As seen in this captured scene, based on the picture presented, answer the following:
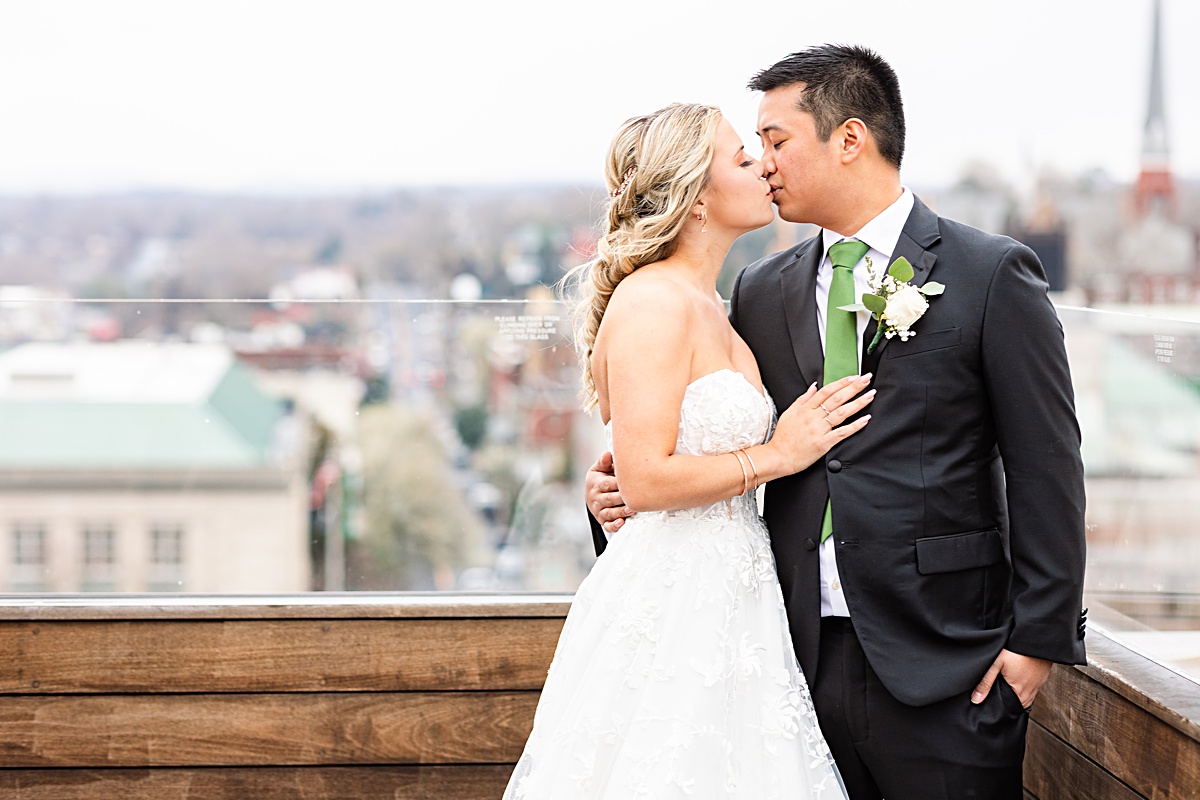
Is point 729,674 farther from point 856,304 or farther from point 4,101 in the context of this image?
point 4,101

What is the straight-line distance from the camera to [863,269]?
72.3 inches

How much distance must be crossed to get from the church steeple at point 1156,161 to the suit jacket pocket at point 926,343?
3284 centimetres

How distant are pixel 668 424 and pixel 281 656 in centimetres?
120

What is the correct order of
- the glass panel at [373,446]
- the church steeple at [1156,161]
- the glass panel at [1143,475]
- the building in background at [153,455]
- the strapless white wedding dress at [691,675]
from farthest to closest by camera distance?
1. the church steeple at [1156,161]
2. the building in background at [153,455]
3. the glass panel at [373,446]
4. the glass panel at [1143,475]
5. the strapless white wedding dress at [691,675]

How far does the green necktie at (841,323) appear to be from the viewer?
1.79m

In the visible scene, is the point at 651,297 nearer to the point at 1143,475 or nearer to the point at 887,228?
the point at 887,228

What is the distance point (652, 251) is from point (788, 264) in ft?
0.81

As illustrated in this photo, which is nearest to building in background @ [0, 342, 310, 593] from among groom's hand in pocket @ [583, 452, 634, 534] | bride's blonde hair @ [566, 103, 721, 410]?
groom's hand in pocket @ [583, 452, 634, 534]

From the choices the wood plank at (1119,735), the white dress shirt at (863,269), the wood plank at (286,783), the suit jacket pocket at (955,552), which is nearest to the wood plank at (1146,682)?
the wood plank at (1119,735)

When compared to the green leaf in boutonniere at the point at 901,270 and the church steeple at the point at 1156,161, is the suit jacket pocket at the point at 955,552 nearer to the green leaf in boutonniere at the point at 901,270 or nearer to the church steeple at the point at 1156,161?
the green leaf in boutonniere at the point at 901,270

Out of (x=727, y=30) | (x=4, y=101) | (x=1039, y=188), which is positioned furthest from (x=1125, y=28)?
(x=4, y=101)

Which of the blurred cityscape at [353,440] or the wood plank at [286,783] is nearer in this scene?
the blurred cityscape at [353,440]

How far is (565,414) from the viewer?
3447mm

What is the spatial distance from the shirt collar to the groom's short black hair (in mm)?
81
